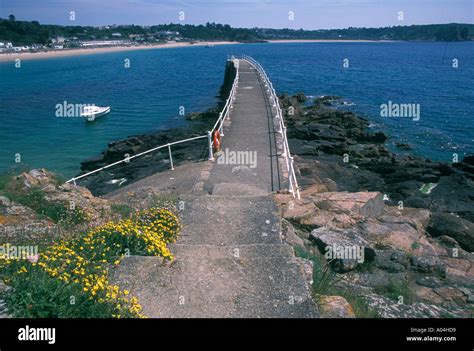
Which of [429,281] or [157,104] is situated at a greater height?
[157,104]

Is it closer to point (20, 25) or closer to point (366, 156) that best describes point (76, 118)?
point (366, 156)

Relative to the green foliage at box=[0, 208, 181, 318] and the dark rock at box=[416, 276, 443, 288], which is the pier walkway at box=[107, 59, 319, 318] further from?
the dark rock at box=[416, 276, 443, 288]

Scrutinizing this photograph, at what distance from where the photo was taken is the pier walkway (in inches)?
207

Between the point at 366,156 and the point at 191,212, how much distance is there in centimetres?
1551

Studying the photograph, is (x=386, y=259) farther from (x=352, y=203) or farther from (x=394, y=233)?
(x=352, y=203)

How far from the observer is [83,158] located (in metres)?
24.7

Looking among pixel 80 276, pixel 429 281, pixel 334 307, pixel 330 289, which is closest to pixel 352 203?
pixel 429 281

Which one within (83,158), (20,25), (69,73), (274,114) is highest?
(20,25)

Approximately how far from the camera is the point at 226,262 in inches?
244

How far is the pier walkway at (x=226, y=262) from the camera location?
17.2 ft

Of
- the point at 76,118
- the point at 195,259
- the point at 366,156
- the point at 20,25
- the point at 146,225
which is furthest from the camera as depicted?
the point at 20,25

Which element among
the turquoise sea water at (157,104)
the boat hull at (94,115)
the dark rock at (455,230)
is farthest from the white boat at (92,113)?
the dark rock at (455,230)

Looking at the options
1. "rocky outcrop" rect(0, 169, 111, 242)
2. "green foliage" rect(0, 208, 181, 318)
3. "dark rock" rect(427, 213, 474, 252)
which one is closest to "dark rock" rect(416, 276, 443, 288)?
"dark rock" rect(427, 213, 474, 252)
